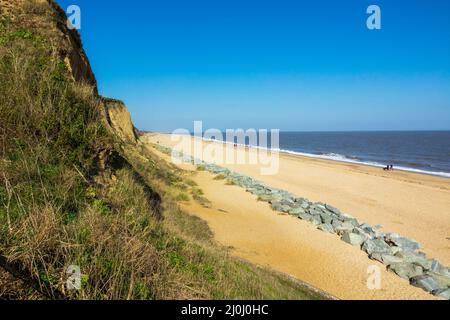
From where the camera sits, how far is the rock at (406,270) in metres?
8.36

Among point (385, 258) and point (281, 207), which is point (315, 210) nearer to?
point (281, 207)

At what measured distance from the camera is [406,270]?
8.54 meters

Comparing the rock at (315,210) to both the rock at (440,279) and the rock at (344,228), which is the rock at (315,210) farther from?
the rock at (440,279)

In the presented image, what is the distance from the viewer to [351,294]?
710 cm

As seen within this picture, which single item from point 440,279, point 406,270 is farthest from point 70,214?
point 440,279

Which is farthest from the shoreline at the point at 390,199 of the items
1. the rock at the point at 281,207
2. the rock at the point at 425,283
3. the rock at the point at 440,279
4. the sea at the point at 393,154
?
the sea at the point at 393,154

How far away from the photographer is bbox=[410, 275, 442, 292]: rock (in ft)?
25.4

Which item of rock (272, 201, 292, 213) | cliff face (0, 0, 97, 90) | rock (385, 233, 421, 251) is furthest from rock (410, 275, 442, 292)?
cliff face (0, 0, 97, 90)

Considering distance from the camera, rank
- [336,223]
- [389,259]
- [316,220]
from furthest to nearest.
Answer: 1. [316,220]
2. [336,223]
3. [389,259]

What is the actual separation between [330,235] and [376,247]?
177 cm

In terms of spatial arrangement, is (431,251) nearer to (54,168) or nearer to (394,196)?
(394,196)

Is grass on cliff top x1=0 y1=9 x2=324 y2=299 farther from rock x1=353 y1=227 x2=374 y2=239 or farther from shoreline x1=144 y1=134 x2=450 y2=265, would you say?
shoreline x1=144 y1=134 x2=450 y2=265

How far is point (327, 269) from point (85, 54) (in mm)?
11890
